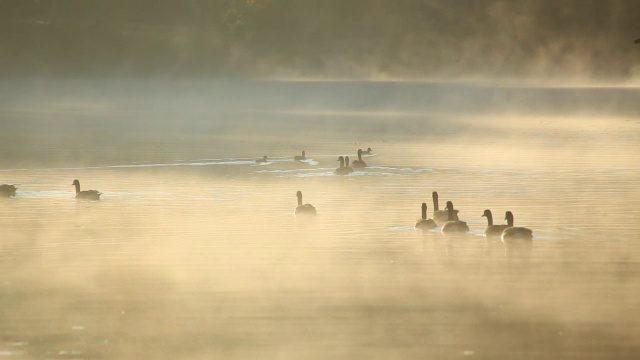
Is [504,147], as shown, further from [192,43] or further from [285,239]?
[192,43]

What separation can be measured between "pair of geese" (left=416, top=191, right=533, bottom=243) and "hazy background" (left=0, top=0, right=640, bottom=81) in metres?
52.3

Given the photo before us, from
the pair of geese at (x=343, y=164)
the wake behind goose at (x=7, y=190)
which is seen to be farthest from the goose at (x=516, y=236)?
the pair of geese at (x=343, y=164)

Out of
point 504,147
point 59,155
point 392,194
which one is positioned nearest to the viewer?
point 392,194

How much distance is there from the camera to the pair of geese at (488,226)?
15102mm

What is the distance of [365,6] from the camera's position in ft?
259

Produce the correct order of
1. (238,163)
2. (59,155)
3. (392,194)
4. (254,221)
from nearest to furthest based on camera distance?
(254,221)
(392,194)
(238,163)
(59,155)

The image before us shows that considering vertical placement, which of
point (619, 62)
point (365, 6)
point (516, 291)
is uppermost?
point (365, 6)

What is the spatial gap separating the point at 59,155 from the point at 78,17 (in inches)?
1988

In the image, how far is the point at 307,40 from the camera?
257 ft

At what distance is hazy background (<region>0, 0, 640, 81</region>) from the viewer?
233ft

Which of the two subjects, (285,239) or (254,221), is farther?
(254,221)

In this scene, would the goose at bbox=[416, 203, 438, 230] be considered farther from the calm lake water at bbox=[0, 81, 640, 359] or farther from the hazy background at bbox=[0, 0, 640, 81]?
the hazy background at bbox=[0, 0, 640, 81]

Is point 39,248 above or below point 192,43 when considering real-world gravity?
below

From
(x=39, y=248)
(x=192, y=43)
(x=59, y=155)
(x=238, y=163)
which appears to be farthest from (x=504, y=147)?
(x=192, y=43)
